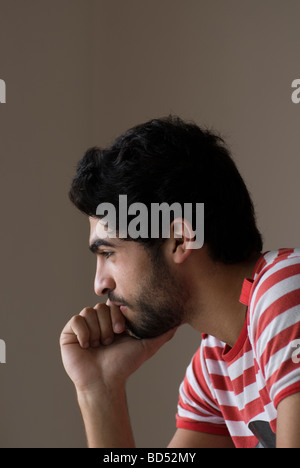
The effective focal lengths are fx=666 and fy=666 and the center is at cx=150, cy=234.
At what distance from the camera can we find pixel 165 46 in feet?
7.25

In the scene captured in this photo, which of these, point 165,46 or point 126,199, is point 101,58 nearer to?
point 165,46

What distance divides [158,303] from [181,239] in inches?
5.0

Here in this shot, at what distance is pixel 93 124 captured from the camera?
7.30 ft

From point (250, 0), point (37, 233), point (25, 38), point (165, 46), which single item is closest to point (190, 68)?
→ point (165, 46)

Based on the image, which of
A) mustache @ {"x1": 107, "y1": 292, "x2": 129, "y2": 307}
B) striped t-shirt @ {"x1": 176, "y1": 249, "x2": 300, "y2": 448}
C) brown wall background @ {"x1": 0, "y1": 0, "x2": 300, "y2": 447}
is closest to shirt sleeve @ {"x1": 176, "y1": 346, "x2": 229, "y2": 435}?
striped t-shirt @ {"x1": 176, "y1": 249, "x2": 300, "y2": 448}

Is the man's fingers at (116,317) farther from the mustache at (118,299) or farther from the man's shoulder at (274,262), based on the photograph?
the man's shoulder at (274,262)

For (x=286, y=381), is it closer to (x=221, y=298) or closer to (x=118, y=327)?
(x=221, y=298)

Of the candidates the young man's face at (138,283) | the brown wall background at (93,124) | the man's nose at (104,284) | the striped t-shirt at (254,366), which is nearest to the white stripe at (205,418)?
the striped t-shirt at (254,366)

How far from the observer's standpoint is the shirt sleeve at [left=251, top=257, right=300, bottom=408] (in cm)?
90

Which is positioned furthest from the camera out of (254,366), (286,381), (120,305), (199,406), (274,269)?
(199,406)

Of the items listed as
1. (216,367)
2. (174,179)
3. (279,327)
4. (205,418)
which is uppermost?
(174,179)

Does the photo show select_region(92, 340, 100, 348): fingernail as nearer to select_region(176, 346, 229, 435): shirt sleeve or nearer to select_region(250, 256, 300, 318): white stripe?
select_region(176, 346, 229, 435): shirt sleeve

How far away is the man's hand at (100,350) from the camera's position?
1224 millimetres

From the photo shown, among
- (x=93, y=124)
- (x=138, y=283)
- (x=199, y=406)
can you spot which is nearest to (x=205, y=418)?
(x=199, y=406)
